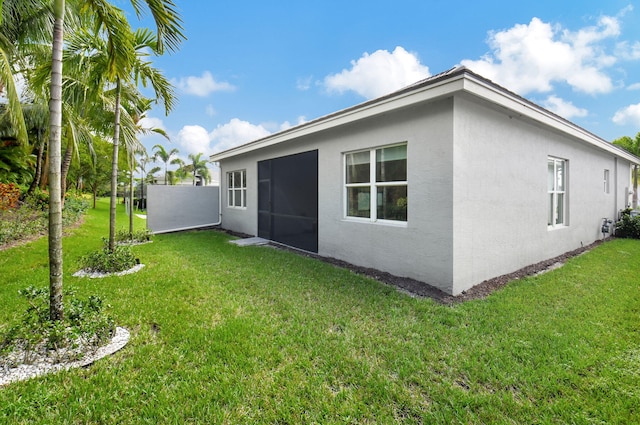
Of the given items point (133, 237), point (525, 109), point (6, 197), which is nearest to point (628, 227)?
point (525, 109)

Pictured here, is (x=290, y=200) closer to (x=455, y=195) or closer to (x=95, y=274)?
(x=95, y=274)

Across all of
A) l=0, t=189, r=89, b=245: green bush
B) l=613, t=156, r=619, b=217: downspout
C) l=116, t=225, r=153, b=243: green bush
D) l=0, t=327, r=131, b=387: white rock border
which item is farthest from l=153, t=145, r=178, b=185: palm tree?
l=613, t=156, r=619, b=217: downspout

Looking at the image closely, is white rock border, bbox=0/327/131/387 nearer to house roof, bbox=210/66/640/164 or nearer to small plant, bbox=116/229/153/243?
house roof, bbox=210/66/640/164

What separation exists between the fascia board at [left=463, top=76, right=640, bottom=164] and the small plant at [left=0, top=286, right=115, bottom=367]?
17.5ft

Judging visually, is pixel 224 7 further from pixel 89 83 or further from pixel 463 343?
pixel 463 343

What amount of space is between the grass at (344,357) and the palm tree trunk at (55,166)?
0.84 m

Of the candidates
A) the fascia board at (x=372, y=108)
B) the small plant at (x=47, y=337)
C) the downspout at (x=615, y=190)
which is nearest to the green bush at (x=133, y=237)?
the fascia board at (x=372, y=108)

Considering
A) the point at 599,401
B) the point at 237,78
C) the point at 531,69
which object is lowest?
the point at 599,401

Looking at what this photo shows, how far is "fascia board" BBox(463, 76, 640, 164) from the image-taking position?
164 inches

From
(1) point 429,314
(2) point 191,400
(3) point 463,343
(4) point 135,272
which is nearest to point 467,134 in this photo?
(1) point 429,314

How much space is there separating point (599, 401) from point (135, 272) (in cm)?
661

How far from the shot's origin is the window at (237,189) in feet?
36.3

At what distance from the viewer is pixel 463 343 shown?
3.01 m

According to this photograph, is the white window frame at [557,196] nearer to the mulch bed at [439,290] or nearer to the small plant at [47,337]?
the mulch bed at [439,290]
